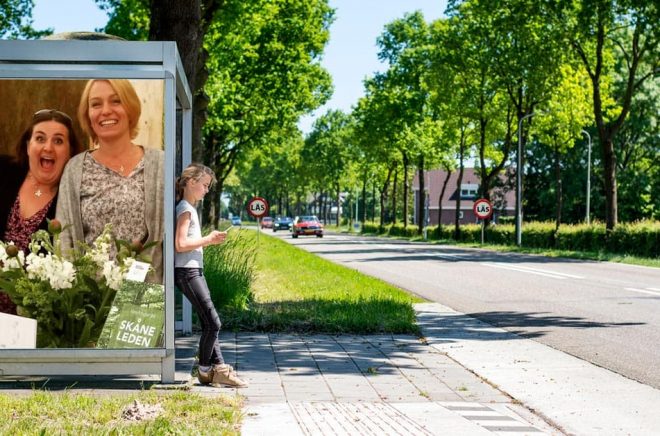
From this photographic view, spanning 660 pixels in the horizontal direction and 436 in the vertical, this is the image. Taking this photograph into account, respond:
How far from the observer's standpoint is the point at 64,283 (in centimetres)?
766

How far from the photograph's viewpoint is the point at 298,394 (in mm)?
7262

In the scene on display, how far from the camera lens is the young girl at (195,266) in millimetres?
7746

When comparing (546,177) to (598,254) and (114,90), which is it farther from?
(114,90)

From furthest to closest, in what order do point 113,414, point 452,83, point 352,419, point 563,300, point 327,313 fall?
point 452,83, point 563,300, point 327,313, point 352,419, point 113,414

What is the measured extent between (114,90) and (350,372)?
3.04 metres

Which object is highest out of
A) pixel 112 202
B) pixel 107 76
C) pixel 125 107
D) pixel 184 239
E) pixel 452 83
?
pixel 452 83

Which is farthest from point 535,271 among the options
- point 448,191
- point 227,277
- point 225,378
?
point 448,191

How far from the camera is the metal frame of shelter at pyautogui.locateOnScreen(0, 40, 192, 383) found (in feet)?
25.1

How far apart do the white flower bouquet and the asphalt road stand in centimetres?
453

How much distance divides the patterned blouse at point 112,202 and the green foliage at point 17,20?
30692mm

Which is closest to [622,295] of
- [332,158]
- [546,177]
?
[546,177]

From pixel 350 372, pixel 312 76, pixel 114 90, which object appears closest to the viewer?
pixel 114 90

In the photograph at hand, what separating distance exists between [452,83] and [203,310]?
43.8 meters

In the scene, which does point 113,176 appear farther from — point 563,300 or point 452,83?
point 452,83
